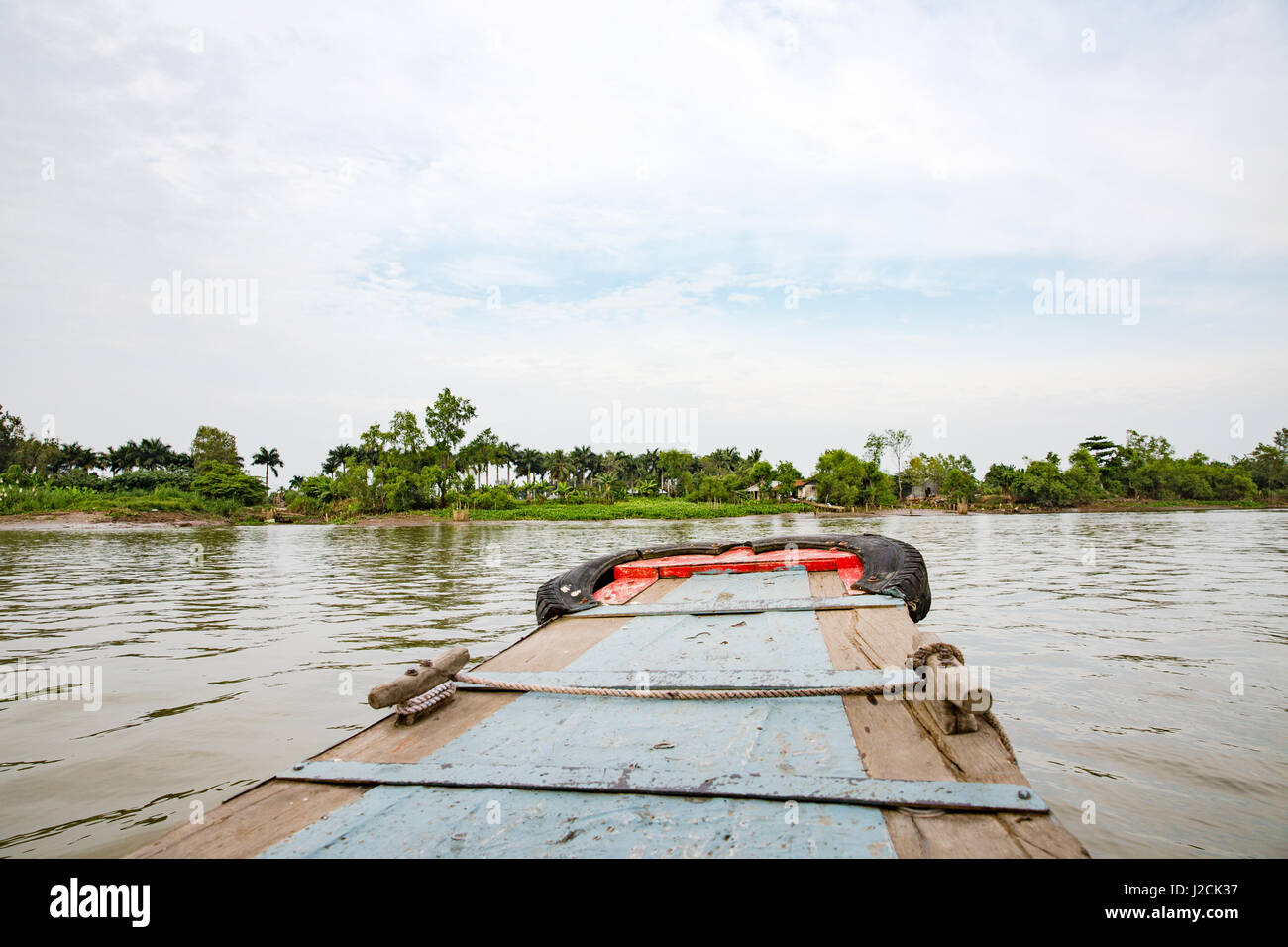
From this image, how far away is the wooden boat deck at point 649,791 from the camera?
61.8 inches

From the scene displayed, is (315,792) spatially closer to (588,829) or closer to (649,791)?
(588,829)

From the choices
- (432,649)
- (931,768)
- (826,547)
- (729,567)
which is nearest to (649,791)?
(931,768)

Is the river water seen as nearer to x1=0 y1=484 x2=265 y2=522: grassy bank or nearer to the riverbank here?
the riverbank

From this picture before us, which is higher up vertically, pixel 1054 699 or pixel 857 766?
pixel 857 766

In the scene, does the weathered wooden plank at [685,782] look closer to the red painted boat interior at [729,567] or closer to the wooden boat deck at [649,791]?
the wooden boat deck at [649,791]

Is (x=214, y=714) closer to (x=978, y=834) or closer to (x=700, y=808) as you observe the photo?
(x=700, y=808)

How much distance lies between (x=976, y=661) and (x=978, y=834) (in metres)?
4.34

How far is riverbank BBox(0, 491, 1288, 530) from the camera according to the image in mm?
34656

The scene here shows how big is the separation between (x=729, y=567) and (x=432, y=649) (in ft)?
9.53

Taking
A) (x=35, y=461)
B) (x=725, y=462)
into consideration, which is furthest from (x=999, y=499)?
(x=35, y=461)

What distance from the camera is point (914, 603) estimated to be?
452 centimetres

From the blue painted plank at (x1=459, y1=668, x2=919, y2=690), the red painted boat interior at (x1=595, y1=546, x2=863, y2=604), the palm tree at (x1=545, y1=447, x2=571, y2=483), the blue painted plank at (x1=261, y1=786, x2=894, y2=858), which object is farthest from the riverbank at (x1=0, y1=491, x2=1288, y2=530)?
the blue painted plank at (x1=261, y1=786, x2=894, y2=858)

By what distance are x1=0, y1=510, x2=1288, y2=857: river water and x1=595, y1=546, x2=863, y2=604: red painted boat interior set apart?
1.27m

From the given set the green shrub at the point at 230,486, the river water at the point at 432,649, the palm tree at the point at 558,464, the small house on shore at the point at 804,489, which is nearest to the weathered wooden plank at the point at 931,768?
the river water at the point at 432,649
